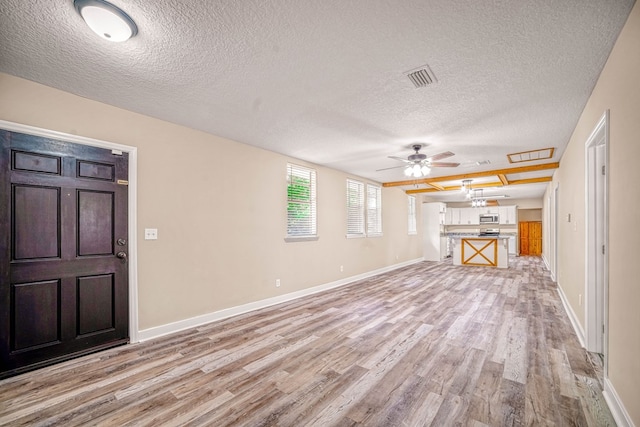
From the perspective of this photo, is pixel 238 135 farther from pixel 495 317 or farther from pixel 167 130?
pixel 495 317

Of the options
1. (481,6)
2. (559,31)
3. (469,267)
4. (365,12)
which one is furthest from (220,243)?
(469,267)

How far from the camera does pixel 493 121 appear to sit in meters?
3.39

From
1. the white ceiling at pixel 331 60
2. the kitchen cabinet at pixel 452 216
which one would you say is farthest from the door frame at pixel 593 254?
the kitchen cabinet at pixel 452 216

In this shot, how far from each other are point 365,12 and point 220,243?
3276 mm

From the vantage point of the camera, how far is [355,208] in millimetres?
6758

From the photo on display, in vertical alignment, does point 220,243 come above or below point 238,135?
below

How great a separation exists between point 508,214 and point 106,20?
14.3m

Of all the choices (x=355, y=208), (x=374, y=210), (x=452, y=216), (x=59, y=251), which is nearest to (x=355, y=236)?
(x=355, y=208)

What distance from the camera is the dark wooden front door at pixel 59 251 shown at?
7.98 ft

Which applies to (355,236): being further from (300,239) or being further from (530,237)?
(530,237)

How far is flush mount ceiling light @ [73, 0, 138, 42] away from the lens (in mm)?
1616

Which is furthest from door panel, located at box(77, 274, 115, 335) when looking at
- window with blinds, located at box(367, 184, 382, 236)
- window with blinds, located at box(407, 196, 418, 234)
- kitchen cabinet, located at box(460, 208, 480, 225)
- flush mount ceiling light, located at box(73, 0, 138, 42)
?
kitchen cabinet, located at box(460, 208, 480, 225)

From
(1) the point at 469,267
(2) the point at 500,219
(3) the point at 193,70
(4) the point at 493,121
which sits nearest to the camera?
(3) the point at 193,70

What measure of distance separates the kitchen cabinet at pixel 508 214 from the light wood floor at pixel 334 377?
9.58 m
